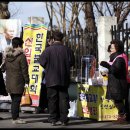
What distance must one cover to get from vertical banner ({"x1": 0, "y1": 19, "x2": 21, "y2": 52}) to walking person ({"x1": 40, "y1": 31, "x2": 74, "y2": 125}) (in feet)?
10.1

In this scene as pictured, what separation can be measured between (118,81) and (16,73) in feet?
6.85

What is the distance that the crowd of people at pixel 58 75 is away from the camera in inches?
340

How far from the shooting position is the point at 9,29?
11641 millimetres

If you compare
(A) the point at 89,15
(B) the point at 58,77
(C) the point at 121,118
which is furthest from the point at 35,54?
(A) the point at 89,15

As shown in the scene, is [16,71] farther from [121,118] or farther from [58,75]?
[121,118]

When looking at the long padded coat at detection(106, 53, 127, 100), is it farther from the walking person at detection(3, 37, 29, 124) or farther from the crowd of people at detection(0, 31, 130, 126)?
the walking person at detection(3, 37, 29, 124)

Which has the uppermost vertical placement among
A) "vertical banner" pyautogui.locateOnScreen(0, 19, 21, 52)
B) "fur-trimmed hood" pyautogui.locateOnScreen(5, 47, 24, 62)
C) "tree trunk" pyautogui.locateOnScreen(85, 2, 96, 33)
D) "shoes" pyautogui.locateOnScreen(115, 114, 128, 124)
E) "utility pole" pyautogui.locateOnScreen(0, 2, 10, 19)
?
"tree trunk" pyautogui.locateOnScreen(85, 2, 96, 33)

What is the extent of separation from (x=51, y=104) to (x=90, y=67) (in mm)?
2935

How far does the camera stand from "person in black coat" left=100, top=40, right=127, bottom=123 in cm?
880

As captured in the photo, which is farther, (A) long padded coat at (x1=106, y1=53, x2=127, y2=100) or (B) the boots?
(B) the boots

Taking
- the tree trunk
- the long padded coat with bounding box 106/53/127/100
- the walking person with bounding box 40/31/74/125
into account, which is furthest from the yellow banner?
the tree trunk

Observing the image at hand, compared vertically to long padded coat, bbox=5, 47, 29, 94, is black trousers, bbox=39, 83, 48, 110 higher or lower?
lower

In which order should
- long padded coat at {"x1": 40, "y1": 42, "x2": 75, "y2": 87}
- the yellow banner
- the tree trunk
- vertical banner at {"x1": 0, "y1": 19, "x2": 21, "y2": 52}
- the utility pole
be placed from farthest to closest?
the tree trunk → the utility pole → vertical banner at {"x1": 0, "y1": 19, "x2": 21, "y2": 52} → the yellow banner → long padded coat at {"x1": 40, "y1": 42, "x2": 75, "y2": 87}

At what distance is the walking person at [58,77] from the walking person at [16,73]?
1.47ft
